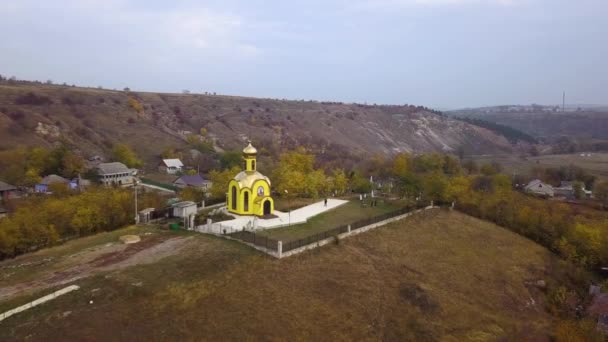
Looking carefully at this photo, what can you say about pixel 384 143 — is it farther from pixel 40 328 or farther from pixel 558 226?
pixel 40 328

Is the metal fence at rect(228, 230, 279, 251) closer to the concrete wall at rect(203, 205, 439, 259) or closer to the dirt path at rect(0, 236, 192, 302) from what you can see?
the concrete wall at rect(203, 205, 439, 259)

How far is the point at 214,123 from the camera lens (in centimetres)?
9806

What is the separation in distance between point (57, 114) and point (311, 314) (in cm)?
6967

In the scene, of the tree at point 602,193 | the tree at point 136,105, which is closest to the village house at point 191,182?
the tree at point 136,105

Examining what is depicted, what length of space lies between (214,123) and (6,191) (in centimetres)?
5673

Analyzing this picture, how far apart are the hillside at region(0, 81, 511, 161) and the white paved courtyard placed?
140ft

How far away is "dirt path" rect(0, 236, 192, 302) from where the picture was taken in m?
19.9

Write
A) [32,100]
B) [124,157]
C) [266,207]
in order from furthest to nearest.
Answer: [32,100], [124,157], [266,207]

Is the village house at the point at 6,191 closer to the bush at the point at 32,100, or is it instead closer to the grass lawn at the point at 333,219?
the grass lawn at the point at 333,219

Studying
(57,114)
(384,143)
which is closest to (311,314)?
(57,114)

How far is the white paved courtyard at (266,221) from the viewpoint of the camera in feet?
95.3

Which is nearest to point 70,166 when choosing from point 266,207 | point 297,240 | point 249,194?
point 249,194

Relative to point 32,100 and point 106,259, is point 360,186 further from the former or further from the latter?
point 32,100

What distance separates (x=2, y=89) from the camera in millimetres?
80312
